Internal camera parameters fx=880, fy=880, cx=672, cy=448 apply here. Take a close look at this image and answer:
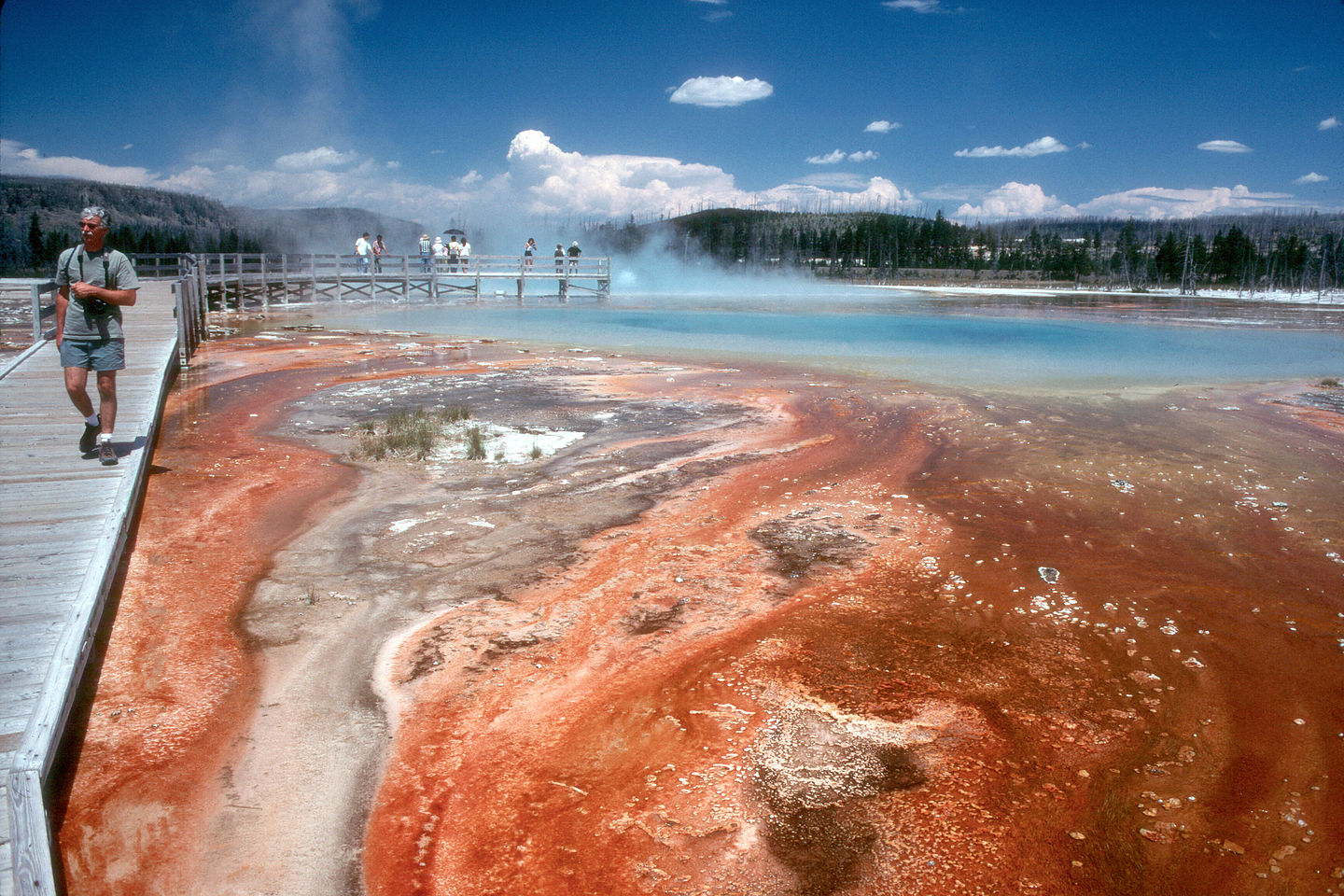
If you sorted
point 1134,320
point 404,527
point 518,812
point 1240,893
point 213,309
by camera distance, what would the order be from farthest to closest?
point 1134,320 < point 213,309 < point 404,527 < point 518,812 < point 1240,893

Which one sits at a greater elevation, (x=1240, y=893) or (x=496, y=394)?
(x=496, y=394)

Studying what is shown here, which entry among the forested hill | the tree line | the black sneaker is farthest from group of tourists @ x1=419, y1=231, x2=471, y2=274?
the tree line

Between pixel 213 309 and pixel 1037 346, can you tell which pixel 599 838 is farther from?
pixel 213 309

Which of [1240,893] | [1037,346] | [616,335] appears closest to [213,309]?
[616,335]

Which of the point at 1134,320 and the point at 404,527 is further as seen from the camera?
the point at 1134,320

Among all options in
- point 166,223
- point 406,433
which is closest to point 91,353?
point 406,433

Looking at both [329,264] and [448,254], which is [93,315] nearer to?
[329,264]
